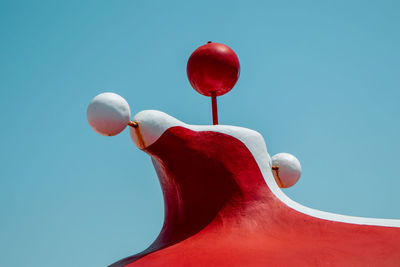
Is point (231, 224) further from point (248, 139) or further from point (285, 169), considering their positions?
point (285, 169)

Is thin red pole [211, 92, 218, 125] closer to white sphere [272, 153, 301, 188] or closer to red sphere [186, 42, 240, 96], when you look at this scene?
red sphere [186, 42, 240, 96]

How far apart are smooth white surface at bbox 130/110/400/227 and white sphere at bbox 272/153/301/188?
45.0 inches

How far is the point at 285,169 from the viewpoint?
27.5 ft

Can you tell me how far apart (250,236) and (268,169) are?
1361 millimetres

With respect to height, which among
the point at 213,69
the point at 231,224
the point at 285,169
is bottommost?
the point at 231,224

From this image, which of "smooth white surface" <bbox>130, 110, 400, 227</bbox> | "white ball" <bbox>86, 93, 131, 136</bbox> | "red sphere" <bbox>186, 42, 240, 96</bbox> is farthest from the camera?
"red sphere" <bbox>186, 42, 240, 96</bbox>

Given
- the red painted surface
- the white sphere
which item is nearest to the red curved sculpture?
the red painted surface

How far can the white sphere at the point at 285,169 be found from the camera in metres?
8.38

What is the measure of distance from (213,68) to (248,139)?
3.90ft

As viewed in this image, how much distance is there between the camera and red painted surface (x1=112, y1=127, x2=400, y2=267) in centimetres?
556

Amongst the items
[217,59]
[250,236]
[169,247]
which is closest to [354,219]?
[250,236]

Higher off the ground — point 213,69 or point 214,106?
point 213,69

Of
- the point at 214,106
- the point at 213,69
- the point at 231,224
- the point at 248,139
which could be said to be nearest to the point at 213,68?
the point at 213,69

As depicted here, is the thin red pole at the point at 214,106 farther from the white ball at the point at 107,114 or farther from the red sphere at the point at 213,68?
the white ball at the point at 107,114
